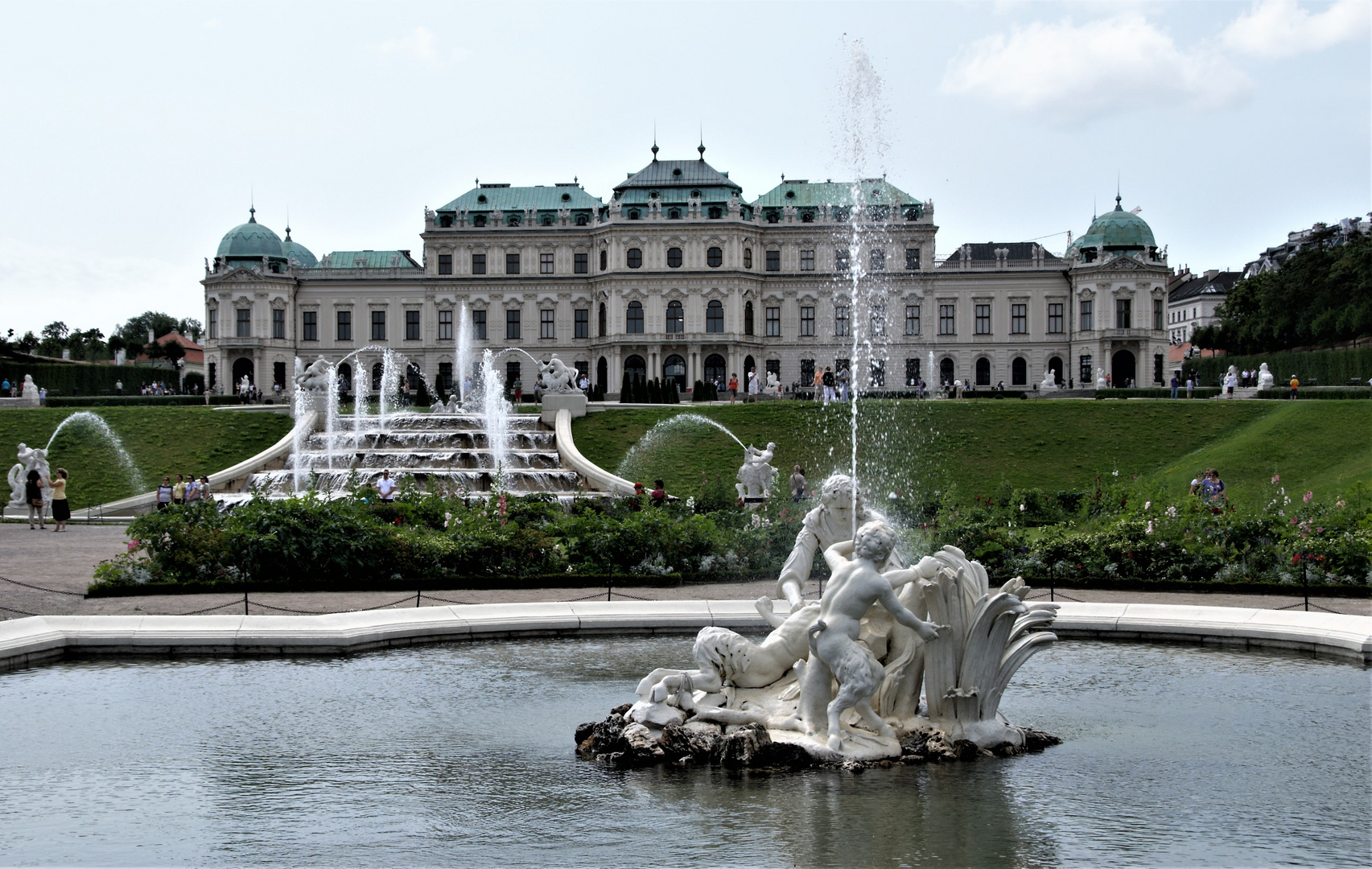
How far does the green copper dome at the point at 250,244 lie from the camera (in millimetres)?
76438

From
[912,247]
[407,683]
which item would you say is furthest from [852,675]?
[912,247]

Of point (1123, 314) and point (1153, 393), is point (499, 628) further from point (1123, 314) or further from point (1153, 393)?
point (1123, 314)

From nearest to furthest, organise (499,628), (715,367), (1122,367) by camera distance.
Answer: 1. (499,628)
2. (1122,367)
3. (715,367)

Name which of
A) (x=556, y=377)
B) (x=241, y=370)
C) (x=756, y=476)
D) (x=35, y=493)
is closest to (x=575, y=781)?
(x=756, y=476)

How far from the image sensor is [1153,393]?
5259 cm

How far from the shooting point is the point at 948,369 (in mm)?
75062

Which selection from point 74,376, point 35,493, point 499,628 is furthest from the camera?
point 74,376

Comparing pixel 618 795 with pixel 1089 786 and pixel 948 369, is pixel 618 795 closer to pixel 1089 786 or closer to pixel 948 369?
pixel 1089 786

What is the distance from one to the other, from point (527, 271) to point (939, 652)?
229ft

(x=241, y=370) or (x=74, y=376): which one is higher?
(x=241, y=370)

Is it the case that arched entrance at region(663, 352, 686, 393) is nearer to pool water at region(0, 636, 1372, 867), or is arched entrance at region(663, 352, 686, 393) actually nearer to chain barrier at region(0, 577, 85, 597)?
chain barrier at region(0, 577, 85, 597)

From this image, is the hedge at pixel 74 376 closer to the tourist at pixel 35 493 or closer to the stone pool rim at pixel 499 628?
the tourist at pixel 35 493

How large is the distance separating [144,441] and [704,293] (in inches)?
1551

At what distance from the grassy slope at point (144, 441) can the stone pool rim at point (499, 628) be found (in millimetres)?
23581
